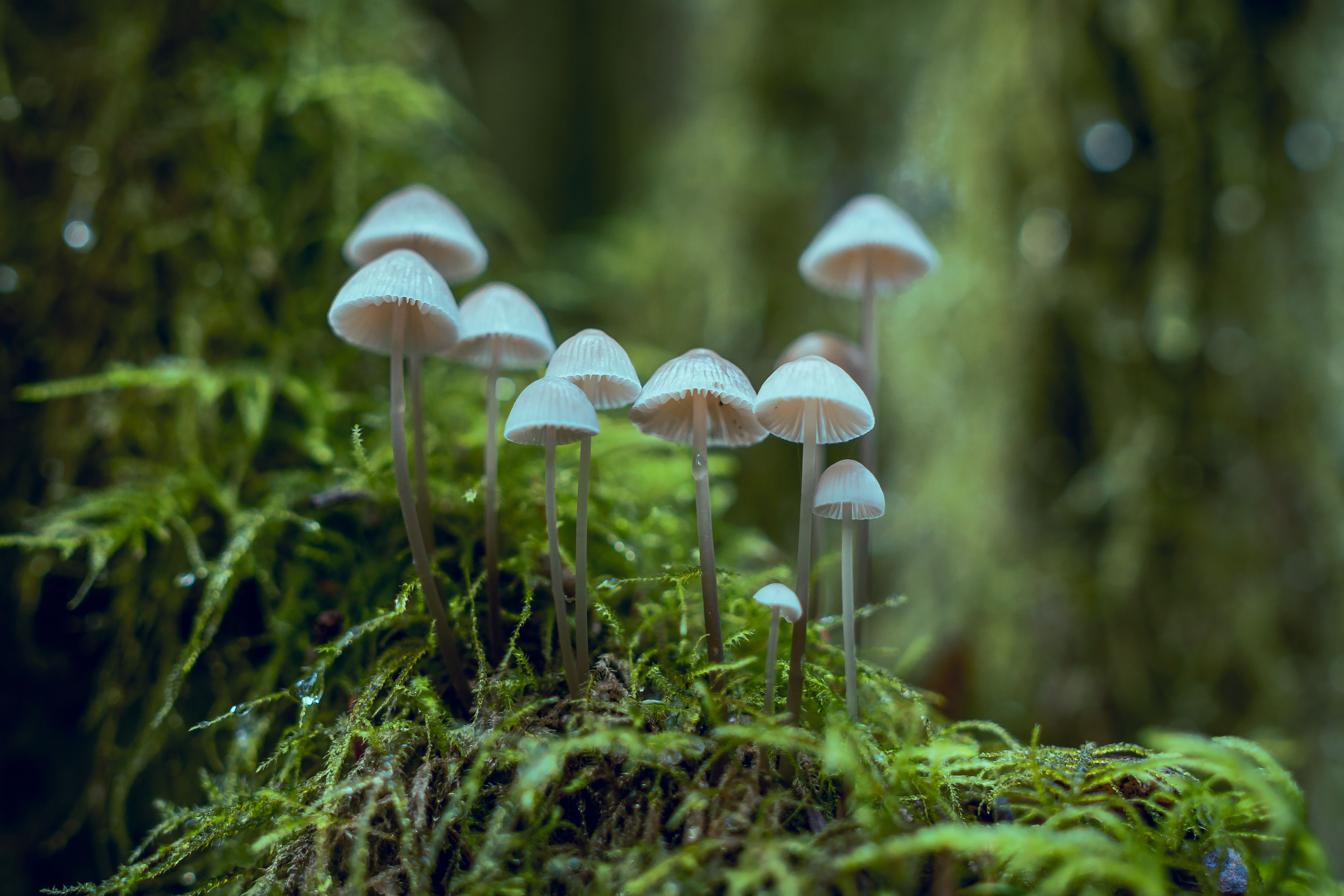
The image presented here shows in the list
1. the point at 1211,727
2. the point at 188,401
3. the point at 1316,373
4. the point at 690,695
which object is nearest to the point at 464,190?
the point at 188,401

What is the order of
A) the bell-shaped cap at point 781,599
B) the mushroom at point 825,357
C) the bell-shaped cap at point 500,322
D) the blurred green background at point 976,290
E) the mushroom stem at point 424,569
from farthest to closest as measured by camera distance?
the blurred green background at point 976,290 < the mushroom at point 825,357 < the bell-shaped cap at point 500,322 < the mushroom stem at point 424,569 < the bell-shaped cap at point 781,599

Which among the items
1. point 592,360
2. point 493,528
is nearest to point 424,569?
point 493,528

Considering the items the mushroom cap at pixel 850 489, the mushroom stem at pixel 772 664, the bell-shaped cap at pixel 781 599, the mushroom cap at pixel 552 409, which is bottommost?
the mushroom stem at pixel 772 664

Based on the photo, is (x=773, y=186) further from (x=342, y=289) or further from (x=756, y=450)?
(x=342, y=289)

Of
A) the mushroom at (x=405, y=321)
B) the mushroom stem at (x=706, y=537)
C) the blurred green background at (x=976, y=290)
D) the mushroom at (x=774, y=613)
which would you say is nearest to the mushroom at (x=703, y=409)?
the mushroom stem at (x=706, y=537)

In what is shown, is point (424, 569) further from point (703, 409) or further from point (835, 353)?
point (835, 353)

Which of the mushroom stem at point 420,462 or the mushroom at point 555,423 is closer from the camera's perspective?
the mushroom at point 555,423

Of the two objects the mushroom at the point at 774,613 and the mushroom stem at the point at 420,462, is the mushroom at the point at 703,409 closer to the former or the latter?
the mushroom at the point at 774,613
